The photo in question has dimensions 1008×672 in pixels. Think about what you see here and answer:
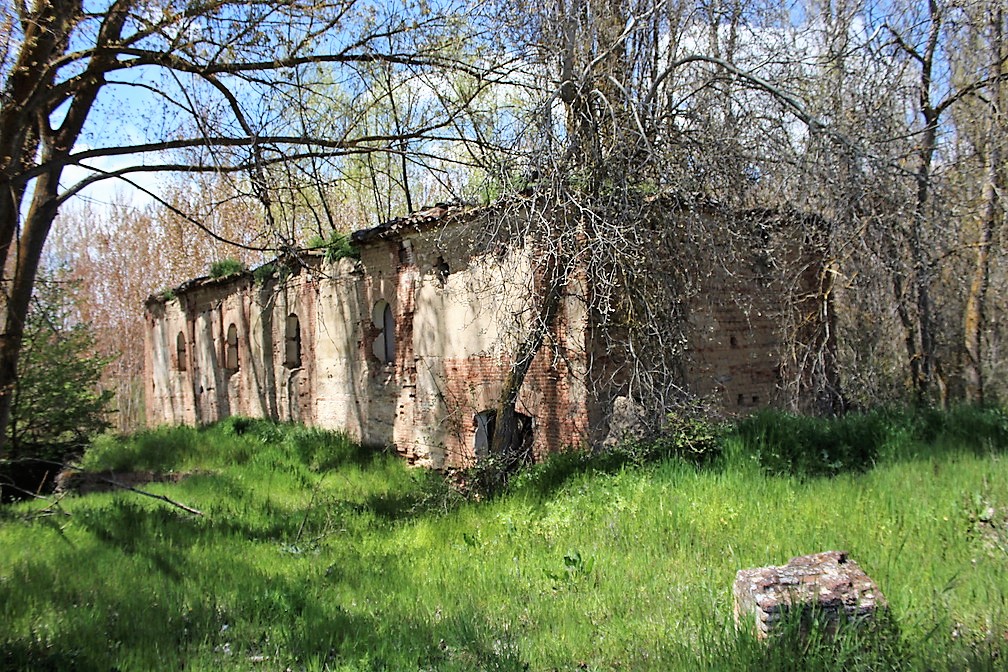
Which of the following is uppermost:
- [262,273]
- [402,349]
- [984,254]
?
[262,273]

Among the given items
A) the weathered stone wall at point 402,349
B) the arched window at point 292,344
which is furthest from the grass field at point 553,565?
the arched window at point 292,344

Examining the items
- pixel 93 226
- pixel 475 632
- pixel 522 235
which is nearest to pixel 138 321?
pixel 93 226

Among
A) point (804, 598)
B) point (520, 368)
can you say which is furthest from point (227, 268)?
point (804, 598)

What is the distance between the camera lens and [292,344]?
1562cm

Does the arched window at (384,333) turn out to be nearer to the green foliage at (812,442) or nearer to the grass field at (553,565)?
the grass field at (553,565)

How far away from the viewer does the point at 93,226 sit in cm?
3047

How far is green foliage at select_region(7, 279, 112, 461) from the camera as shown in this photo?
38.1ft

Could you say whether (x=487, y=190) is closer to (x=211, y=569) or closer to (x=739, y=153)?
(x=739, y=153)

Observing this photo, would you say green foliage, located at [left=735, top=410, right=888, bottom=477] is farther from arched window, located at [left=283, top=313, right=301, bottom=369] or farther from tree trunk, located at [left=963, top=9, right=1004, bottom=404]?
arched window, located at [left=283, top=313, right=301, bottom=369]

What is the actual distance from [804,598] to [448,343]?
7786 mm

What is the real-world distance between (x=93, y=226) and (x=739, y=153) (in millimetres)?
30546

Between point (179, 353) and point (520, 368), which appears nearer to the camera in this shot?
point (520, 368)

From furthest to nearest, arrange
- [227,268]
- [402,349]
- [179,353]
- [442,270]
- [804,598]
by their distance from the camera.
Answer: [179,353] → [227,268] → [402,349] → [442,270] → [804,598]

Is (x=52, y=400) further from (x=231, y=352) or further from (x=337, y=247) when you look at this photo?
(x=231, y=352)
